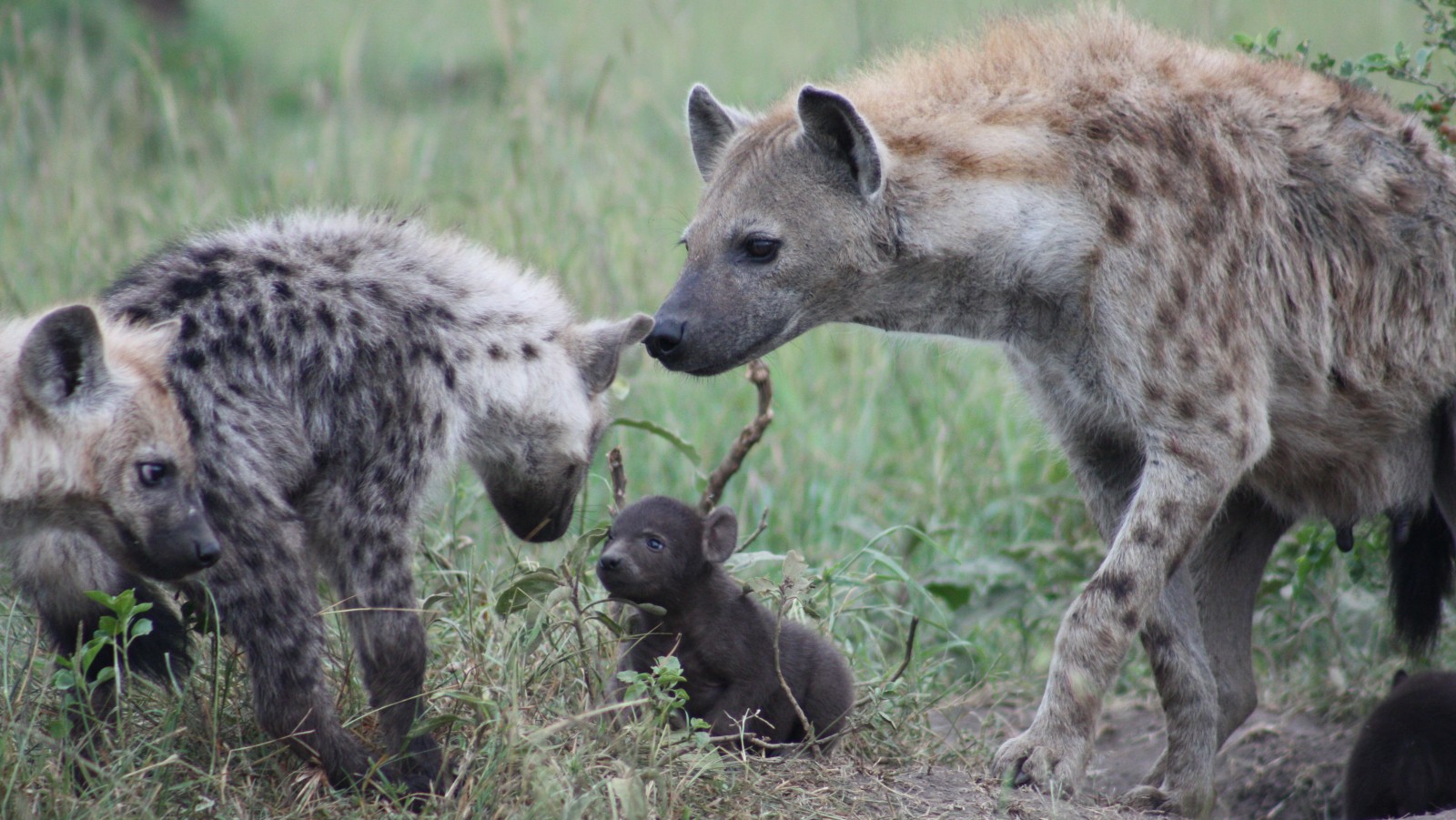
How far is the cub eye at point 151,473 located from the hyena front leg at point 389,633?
0.40 m

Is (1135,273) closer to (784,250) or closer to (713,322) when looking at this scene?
(784,250)

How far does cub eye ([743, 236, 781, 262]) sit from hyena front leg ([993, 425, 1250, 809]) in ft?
3.27

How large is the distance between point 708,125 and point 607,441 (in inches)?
71.4

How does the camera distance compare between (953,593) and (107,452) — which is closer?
(107,452)

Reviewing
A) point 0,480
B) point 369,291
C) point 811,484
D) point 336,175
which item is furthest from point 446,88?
point 0,480

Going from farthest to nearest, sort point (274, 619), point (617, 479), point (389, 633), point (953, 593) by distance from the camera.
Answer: point (953, 593), point (617, 479), point (389, 633), point (274, 619)

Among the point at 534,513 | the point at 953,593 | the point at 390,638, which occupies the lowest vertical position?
the point at 953,593

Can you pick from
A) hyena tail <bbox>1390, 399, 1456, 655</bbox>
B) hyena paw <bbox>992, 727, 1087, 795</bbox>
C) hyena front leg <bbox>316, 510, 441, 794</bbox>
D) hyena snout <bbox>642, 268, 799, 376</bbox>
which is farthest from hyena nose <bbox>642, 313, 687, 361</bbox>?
hyena tail <bbox>1390, 399, 1456, 655</bbox>

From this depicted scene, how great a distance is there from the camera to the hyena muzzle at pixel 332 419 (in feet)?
9.79

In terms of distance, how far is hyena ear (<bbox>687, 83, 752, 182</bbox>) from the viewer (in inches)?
156

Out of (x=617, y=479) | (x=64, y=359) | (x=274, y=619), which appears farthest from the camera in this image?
(x=617, y=479)

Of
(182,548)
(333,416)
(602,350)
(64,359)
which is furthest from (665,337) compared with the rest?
(64,359)

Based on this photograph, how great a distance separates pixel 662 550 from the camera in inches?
132

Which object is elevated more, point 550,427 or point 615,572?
point 550,427
